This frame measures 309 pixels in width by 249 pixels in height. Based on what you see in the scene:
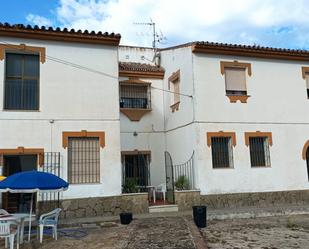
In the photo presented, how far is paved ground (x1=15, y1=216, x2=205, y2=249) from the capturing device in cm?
816

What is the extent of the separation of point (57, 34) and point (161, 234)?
8.41 metres

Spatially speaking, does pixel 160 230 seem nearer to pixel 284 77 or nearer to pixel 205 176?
pixel 205 176

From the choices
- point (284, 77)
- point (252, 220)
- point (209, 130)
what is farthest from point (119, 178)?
point (284, 77)

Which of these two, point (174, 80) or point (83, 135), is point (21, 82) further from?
point (174, 80)

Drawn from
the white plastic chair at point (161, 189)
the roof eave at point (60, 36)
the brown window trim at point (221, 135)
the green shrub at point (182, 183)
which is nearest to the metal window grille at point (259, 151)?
the brown window trim at point (221, 135)

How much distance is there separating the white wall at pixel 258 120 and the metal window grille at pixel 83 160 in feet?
14.1

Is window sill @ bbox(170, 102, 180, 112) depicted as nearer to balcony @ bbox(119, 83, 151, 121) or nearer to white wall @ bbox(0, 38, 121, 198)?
balcony @ bbox(119, 83, 151, 121)

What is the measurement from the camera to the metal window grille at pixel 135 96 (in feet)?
55.6

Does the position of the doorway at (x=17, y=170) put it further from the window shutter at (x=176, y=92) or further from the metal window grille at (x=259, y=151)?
the metal window grille at (x=259, y=151)

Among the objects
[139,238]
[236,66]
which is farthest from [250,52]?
[139,238]

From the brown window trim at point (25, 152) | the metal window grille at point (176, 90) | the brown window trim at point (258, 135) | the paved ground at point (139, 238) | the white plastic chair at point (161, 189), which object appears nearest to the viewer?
the paved ground at point (139, 238)

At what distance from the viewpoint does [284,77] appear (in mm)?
15875

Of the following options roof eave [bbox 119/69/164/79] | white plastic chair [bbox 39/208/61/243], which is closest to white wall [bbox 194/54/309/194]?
roof eave [bbox 119/69/164/79]

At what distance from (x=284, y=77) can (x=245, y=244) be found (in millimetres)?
9925
